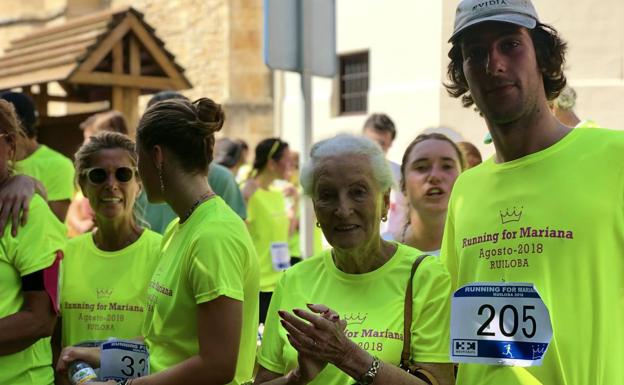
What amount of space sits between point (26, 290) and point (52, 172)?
7.55ft

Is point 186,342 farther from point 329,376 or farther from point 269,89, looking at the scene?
point 269,89

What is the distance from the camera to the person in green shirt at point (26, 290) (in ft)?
12.9

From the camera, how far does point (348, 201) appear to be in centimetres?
337

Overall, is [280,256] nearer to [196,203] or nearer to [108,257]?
[108,257]

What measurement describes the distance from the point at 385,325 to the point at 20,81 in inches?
361

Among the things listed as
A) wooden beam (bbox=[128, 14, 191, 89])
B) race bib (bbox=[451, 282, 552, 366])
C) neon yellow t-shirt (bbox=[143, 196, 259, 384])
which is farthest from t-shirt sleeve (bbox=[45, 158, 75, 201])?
wooden beam (bbox=[128, 14, 191, 89])

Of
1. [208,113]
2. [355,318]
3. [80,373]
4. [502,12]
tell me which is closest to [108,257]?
[80,373]

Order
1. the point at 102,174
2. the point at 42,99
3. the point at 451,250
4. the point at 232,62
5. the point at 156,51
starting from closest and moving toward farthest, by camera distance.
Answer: the point at 451,250 < the point at 102,174 < the point at 156,51 < the point at 42,99 < the point at 232,62

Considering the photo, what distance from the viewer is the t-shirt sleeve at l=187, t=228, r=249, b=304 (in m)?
3.21

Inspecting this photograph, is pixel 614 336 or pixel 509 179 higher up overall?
pixel 509 179

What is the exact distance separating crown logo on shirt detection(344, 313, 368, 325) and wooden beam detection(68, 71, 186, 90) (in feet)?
25.2

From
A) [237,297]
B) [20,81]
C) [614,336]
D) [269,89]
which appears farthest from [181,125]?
[269,89]

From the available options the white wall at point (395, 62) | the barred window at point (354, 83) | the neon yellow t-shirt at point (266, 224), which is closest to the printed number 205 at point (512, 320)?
the neon yellow t-shirt at point (266, 224)

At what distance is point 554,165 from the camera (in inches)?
108
